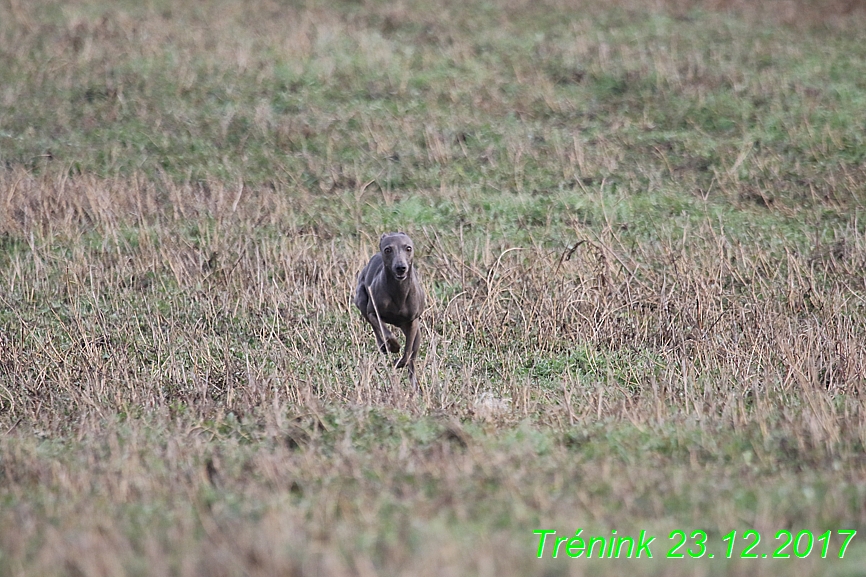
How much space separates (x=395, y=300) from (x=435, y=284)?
302 centimetres

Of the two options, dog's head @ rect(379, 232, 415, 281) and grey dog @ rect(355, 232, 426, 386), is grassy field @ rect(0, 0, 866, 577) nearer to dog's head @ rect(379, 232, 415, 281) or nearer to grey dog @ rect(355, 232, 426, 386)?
grey dog @ rect(355, 232, 426, 386)

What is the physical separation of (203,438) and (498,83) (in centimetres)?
1532

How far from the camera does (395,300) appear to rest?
30.7ft

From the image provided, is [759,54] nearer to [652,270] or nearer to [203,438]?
[652,270]

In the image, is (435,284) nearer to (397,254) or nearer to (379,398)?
(397,254)

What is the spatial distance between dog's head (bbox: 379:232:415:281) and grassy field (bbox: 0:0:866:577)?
786mm

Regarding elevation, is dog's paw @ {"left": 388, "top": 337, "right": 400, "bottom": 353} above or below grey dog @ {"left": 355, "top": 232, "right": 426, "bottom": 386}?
below

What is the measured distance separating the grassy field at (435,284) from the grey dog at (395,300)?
23cm

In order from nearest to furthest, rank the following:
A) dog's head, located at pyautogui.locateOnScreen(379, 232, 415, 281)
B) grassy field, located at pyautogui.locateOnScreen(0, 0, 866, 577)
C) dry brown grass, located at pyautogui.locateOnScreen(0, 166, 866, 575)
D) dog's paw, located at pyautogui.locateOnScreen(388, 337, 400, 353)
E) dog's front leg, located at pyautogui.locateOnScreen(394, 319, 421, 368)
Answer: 1. dry brown grass, located at pyautogui.locateOnScreen(0, 166, 866, 575)
2. grassy field, located at pyautogui.locateOnScreen(0, 0, 866, 577)
3. dog's head, located at pyautogui.locateOnScreen(379, 232, 415, 281)
4. dog's paw, located at pyautogui.locateOnScreen(388, 337, 400, 353)
5. dog's front leg, located at pyautogui.locateOnScreen(394, 319, 421, 368)

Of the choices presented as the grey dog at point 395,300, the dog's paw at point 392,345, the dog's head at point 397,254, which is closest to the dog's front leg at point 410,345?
the grey dog at point 395,300

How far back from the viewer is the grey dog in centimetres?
923

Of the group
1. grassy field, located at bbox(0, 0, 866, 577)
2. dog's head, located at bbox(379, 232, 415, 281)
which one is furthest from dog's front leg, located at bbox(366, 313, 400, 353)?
dog's head, located at bbox(379, 232, 415, 281)

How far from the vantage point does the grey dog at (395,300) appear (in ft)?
30.3

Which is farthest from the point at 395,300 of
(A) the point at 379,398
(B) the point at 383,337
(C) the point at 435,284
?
(C) the point at 435,284
